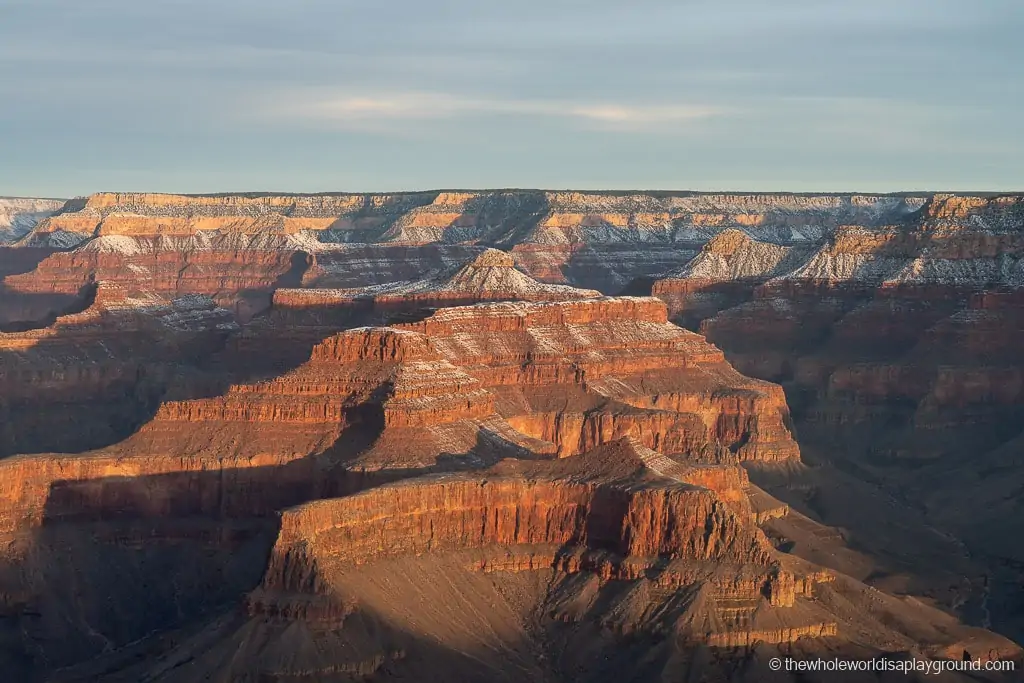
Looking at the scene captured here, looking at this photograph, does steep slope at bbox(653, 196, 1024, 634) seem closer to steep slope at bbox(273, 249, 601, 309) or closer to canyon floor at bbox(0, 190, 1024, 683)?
canyon floor at bbox(0, 190, 1024, 683)

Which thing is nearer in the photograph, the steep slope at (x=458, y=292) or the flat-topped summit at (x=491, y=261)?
the steep slope at (x=458, y=292)

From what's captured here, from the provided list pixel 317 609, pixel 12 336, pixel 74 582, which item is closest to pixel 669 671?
pixel 317 609

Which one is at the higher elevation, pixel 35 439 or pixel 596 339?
pixel 596 339

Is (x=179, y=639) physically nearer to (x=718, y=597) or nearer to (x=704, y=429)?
(x=718, y=597)

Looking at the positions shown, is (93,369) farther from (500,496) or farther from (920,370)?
(500,496)

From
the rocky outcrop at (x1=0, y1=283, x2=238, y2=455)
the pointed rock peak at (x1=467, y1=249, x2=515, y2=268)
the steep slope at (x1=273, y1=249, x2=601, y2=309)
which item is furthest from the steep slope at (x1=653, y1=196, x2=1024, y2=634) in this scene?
the rocky outcrop at (x1=0, y1=283, x2=238, y2=455)

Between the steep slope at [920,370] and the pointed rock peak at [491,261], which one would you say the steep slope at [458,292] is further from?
the steep slope at [920,370]

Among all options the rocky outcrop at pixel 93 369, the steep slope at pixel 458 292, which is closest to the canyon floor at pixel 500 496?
the rocky outcrop at pixel 93 369

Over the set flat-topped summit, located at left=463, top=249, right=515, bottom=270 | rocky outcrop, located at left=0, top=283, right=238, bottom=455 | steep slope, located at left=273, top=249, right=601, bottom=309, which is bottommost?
rocky outcrop, located at left=0, top=283, right=238, bottom=455
